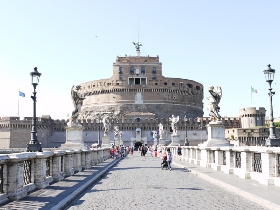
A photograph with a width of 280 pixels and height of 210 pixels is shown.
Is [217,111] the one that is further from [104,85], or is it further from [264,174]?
[104,85]

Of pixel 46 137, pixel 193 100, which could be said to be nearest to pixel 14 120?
pixel 46 137

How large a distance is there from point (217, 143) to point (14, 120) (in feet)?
227

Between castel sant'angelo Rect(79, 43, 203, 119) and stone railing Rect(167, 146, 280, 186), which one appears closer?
stone railing Rect(167, 146, 280, 186)

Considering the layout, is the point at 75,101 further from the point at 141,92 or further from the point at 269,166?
the point at 141,92

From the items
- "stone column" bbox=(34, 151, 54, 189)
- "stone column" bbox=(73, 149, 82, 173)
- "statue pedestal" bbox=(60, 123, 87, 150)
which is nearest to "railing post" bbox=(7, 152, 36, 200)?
"stone column" bbox=(34, 151, 54, 189)

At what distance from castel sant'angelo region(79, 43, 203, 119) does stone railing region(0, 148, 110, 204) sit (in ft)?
277

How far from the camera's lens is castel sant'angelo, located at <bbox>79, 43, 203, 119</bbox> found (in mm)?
100375

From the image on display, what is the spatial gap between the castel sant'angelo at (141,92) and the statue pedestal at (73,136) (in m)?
78.5

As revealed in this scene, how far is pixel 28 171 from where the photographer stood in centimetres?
997

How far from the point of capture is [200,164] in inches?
813

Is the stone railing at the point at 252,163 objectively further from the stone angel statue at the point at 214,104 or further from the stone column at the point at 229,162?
the stone angel statue at the point at 214,104

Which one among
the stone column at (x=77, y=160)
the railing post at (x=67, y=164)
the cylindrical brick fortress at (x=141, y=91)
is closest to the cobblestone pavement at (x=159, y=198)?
the railing post at (x=67, y=164)

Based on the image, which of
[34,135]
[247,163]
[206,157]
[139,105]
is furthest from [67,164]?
[139,105]

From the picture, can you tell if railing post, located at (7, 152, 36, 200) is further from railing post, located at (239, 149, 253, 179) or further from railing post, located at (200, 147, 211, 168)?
railing post, located at (200, 147, 211, 168)
